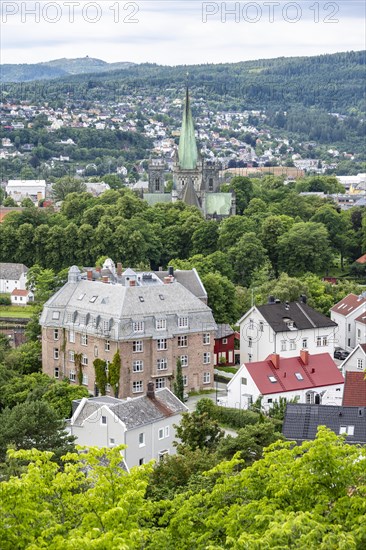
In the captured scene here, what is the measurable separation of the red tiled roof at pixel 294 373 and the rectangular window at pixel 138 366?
5.22m

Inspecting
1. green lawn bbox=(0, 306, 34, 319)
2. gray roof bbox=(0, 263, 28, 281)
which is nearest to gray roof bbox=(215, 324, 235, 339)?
green lawn bbox=(0, 306, 34, 319)

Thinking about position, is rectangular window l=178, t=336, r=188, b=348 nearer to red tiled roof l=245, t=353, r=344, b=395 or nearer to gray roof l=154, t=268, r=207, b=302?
red tiled roof l=245, t=353, r=344, b=395

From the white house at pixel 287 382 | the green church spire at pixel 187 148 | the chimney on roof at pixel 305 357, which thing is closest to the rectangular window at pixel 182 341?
the white house at pixel 287 382

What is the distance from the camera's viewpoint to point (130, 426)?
134 feet

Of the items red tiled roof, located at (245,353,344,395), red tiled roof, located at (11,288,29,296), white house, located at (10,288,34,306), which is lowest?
white house, located at (10,288,34,306)

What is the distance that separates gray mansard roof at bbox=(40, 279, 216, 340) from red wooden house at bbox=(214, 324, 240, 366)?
5131 mm

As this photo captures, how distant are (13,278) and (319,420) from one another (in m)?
47.3

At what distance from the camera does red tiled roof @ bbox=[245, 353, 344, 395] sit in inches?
1953

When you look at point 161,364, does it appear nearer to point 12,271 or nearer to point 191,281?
point 191,281

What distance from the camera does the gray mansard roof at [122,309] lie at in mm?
51812

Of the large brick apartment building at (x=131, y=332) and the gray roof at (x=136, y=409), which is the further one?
the large brick apartment building at (x=131, y=332)

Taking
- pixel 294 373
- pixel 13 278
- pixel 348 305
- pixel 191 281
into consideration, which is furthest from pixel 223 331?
pixel 13 278

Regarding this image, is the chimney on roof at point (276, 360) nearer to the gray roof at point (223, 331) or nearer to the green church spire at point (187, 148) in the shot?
the gray roof at point (223, 331)

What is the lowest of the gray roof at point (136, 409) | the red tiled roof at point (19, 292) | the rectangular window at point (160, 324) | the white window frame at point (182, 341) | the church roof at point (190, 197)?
the red tiled roof at point (19, 292)
